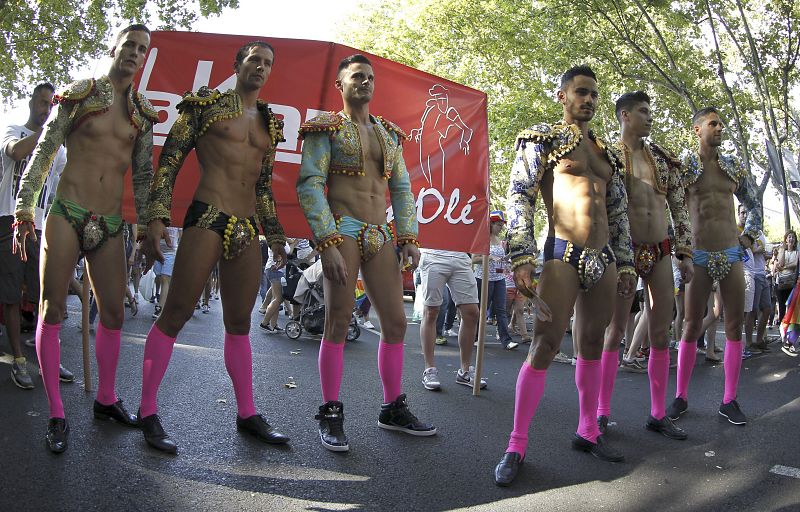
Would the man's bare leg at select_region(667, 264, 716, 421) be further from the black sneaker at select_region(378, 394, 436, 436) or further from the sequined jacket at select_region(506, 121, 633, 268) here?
the black sneaker at select_region(378, 394, 436, 436)

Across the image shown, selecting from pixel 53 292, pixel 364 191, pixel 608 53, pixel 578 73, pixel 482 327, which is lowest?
pixel 482 327

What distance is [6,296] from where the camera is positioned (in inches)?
217

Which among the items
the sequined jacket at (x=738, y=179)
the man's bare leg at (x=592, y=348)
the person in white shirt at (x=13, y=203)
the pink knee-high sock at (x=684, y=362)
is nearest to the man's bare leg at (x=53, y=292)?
the person in white shirt at (x=13, y=203)

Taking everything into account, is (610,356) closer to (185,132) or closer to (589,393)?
(589,393)

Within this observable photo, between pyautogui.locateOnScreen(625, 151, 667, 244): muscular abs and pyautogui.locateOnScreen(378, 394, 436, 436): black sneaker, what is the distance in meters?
1.91

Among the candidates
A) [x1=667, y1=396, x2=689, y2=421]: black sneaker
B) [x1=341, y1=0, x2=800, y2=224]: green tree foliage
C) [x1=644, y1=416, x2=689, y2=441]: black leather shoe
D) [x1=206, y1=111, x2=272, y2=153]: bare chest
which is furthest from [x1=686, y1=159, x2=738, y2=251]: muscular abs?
[x1=341, y1=0, x2=800, y2=224]: green tree foliage

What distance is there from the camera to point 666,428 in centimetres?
478

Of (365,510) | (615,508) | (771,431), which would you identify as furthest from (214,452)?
(771,431)

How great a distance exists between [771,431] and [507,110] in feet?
56.3

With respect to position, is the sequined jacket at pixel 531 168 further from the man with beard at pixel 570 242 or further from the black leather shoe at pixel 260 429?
the black leather shoe at pixel 260 429

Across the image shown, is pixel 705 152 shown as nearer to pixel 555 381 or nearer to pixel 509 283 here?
pixel 555 381

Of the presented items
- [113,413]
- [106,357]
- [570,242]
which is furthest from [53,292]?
[570,242]

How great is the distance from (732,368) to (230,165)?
13.1 ft

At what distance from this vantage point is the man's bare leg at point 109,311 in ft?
12.9
